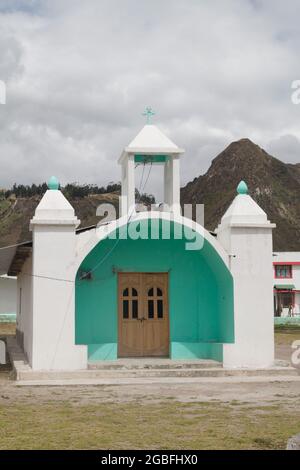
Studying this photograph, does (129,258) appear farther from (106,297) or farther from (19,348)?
(19,348)

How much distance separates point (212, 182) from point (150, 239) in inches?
4120

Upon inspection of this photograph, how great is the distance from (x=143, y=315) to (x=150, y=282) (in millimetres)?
786

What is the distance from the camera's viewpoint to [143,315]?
16.2 metres

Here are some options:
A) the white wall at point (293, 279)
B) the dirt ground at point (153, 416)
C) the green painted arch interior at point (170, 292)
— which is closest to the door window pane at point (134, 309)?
the green painted arch interior at point (170, 292)

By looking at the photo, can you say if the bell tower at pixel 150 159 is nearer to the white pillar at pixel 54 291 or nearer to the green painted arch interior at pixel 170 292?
the green painted arch interior at pixel 170 292

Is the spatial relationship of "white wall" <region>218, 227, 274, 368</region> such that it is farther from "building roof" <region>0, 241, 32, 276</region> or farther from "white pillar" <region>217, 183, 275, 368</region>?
"building roof" <region>0, 241, 32, 276</region>

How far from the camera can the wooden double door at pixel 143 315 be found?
1611 cm

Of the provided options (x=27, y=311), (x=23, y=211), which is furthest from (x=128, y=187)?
(x=23, y=211)

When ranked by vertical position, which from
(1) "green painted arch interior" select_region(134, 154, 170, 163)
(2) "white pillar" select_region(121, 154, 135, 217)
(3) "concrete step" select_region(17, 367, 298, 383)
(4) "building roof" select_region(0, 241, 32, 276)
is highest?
(1) "green painted arch interior" select_region(134, 154, 170, 163)

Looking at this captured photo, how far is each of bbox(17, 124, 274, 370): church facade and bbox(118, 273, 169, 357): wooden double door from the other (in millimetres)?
23

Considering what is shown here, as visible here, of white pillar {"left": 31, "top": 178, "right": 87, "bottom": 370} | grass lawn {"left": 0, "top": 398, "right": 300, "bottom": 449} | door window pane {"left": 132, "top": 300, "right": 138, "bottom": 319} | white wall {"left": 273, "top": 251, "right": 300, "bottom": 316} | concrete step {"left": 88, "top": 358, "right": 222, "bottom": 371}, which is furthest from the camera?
white wall {"left": 273, "top": 251, "right": 300, "bottom": 316}

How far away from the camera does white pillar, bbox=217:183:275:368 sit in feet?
48.3

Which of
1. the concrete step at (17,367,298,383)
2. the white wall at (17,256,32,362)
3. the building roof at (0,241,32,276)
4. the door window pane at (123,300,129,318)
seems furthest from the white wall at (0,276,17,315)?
the concrete step at (17,367,298,383)
